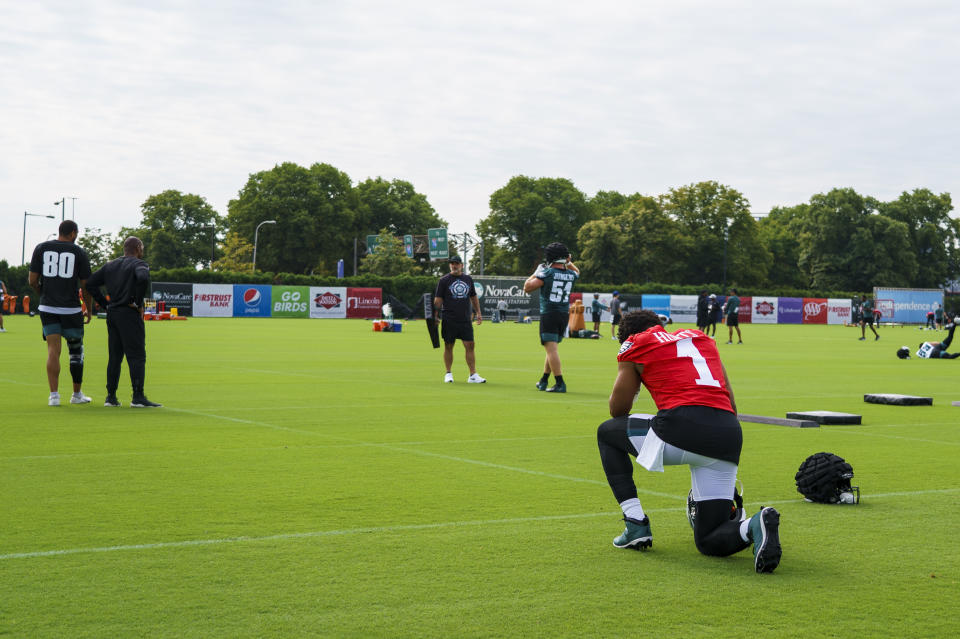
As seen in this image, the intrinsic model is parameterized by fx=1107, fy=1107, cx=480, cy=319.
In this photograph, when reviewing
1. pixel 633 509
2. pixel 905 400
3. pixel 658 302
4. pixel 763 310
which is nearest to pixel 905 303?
pixel 763 310

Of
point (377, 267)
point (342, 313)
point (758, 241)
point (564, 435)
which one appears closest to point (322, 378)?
point (564, 435)

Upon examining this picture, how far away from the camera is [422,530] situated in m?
6.07

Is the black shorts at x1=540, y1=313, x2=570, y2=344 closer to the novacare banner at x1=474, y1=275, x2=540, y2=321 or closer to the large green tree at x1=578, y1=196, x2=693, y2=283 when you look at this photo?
the novacare banner at x1=474, y1=275, x2=540, y2=321

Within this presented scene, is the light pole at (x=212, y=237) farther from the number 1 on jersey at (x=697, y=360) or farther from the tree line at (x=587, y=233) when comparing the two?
the number 1 on jersey at (x=697, y=360)

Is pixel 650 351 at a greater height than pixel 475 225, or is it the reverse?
pixel 475 225

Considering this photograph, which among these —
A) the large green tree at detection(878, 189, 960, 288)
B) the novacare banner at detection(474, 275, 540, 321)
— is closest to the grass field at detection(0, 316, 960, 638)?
the novacare banner at detection(474, 275, 540, 321)

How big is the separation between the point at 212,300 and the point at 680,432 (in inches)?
2290

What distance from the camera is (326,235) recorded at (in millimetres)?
103688

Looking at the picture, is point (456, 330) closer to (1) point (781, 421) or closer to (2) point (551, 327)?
(2) point (551, 327)

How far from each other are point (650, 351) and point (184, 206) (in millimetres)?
A: 124499

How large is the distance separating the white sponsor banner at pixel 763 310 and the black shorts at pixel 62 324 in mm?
66070

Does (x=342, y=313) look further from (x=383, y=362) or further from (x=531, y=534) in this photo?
(x=531, y=534)

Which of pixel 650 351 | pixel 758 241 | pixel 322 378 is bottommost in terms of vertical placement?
pixel 322 378

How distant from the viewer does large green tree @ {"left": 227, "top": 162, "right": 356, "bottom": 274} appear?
10194 cm
